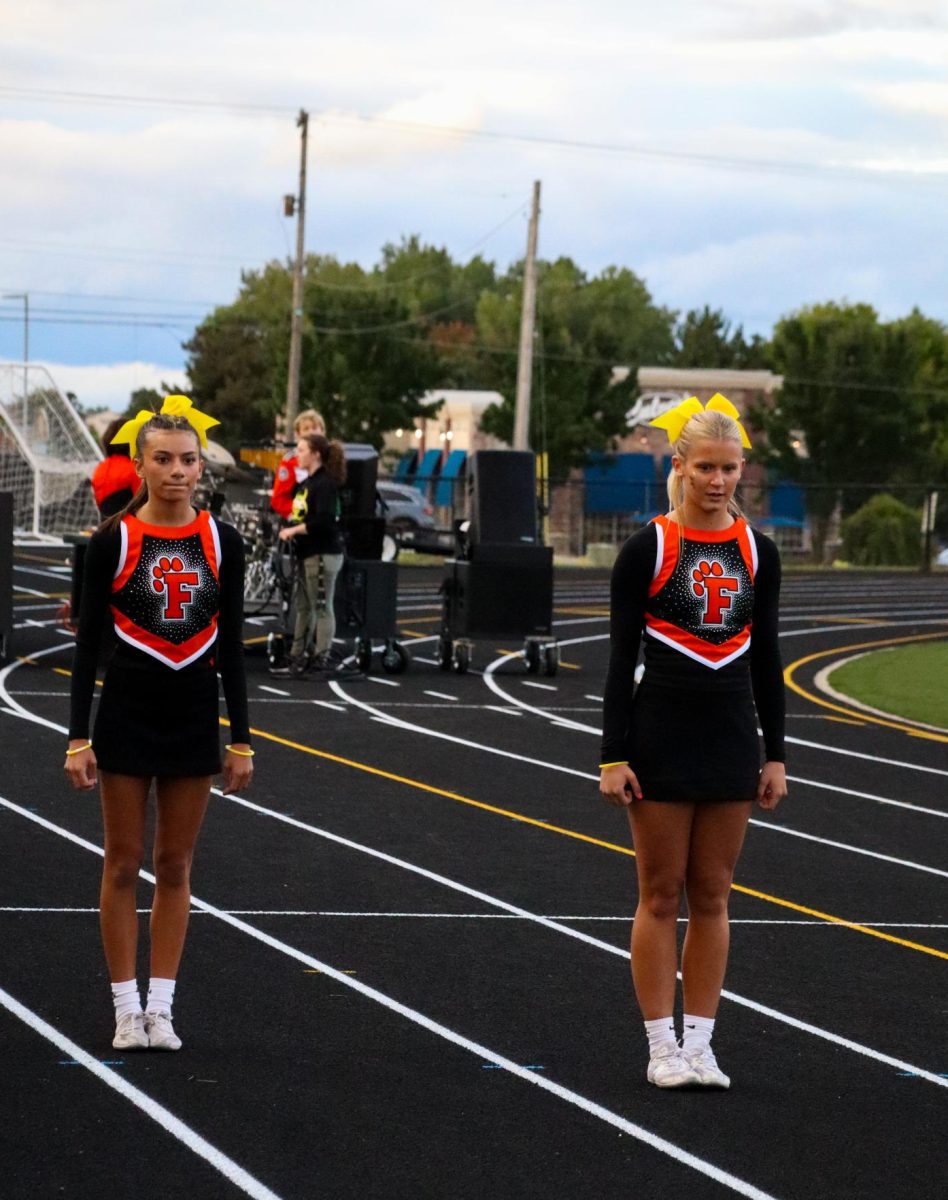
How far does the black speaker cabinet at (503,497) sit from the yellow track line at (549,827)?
5138 millimetres

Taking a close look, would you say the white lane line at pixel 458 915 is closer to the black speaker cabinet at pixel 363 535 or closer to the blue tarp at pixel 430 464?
the black speaker cabinet at pixel 363 535

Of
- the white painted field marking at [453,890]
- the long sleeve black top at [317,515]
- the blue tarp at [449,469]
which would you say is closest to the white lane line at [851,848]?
the white painted field marking at [453,890]

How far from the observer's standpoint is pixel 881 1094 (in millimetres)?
6148

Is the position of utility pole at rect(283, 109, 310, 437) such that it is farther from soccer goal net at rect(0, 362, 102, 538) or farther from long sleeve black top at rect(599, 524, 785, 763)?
long sleeve black top at rect(599, 524, 785, 763)

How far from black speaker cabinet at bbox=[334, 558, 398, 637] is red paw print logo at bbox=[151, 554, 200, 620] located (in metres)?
12.4

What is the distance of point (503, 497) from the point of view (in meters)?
19.5

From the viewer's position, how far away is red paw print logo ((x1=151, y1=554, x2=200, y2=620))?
6305 millimetres

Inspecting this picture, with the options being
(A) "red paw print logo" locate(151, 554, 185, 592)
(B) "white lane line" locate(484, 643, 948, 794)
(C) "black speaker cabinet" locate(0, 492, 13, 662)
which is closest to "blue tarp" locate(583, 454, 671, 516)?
(B) "white lane line" locate(484, 643, 948, 794)

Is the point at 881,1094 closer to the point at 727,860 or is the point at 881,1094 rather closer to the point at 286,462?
the point at 727,860

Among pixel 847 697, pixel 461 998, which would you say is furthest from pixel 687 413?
pixel 847 697

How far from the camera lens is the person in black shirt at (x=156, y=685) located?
6.30 metres

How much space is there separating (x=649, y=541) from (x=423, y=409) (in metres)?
71.3

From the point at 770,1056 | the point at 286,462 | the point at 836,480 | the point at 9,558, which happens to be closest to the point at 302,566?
the point at 286,462

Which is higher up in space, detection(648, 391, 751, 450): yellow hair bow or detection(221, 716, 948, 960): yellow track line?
detection(648, 391, 751, 450): yellow hair bow
